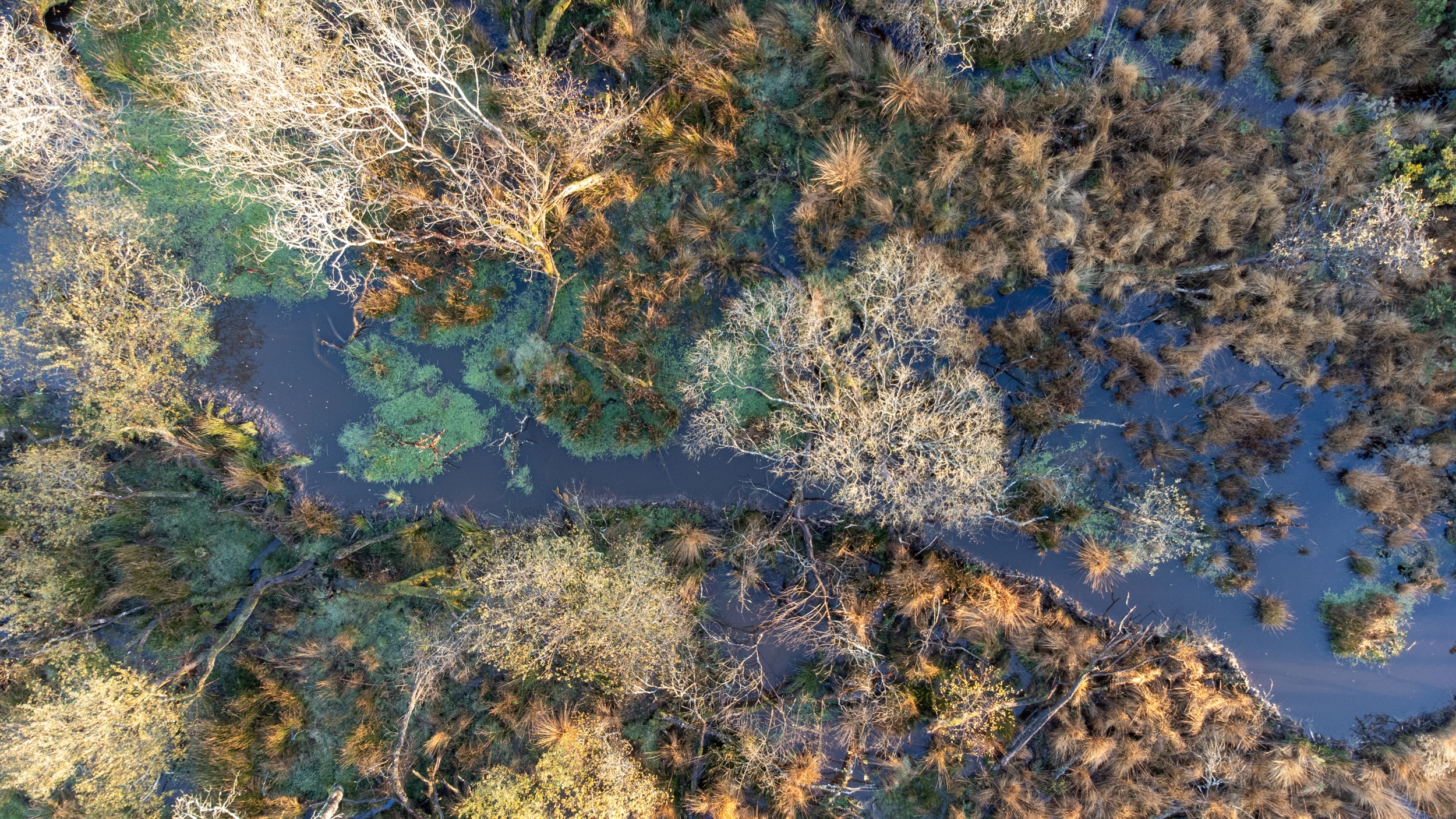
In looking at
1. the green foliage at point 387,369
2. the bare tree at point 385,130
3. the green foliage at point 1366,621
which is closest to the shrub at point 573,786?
the green foliage at point 387,369

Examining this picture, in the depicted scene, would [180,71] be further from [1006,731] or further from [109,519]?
[1006,731]

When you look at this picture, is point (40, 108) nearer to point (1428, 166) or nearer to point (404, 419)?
point (404, 419)

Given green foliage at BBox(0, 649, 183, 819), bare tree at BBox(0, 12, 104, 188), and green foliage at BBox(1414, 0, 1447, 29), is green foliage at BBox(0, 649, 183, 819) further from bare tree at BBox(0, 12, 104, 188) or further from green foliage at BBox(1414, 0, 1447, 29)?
green foliage at BBox(1414, 0, 1447, 29)

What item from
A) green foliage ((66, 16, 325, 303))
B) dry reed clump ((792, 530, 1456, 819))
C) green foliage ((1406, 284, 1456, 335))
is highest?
Answer: green foliage ((1406, 284, 1456, 335))

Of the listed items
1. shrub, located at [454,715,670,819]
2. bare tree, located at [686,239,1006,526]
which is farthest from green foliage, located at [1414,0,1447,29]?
shrub, located at [454,715,670,819]

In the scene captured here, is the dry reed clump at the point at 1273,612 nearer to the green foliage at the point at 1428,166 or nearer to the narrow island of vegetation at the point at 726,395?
the narrow island of vegetation at the point at 726,395

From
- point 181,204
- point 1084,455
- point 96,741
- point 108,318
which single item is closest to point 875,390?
point 1084,455
